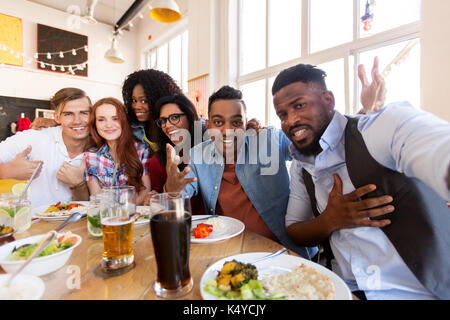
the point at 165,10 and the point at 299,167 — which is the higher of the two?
the point at 165,10

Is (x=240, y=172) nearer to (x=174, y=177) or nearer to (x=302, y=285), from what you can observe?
(x=174, y=177)

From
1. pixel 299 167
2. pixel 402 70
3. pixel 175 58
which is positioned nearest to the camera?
pixel 299 167

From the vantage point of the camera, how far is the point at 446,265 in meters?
0.86

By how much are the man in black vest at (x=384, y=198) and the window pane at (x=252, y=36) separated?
4193mm

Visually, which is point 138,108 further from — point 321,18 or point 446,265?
point 321,18

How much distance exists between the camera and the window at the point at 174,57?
713cm

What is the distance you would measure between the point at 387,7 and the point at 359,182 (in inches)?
132

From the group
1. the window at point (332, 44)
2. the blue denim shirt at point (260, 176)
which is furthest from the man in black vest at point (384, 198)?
the window at point (332, 44)

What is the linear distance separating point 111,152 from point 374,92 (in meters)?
1.99

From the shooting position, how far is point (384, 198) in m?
0.91

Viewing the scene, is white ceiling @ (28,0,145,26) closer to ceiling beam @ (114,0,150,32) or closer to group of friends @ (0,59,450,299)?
ceiling beam @ (114,0,150,32)

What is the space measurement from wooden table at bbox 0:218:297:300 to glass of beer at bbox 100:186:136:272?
40 mm

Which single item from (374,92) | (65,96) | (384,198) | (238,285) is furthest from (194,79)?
(238,285)

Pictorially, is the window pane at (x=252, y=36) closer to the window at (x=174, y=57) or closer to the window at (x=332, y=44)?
the window at (x=332, y=44)
